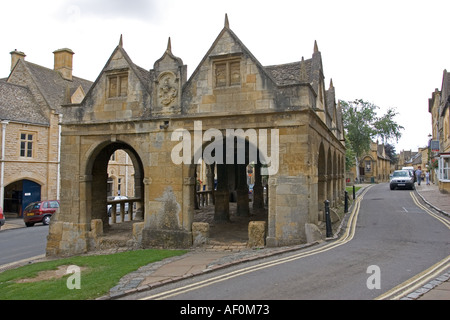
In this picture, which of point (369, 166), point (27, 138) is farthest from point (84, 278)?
point (369, 166)

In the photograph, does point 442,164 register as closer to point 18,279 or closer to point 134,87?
point 134,87

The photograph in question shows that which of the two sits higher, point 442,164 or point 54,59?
point 54,59

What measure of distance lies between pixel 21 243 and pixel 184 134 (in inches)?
469

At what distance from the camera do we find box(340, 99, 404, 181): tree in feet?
169

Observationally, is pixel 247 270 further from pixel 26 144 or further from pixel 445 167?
pixel 26 144

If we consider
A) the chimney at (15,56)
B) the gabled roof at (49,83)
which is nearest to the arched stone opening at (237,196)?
the gabled roof at (49,83)

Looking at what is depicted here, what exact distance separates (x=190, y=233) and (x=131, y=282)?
4541 mm

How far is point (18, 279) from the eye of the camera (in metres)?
9.95

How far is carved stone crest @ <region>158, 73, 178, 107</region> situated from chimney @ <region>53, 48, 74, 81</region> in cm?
2753

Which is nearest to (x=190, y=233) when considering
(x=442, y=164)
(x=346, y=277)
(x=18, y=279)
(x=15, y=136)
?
(x=18, y=279)

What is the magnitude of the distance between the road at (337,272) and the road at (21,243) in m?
11.0

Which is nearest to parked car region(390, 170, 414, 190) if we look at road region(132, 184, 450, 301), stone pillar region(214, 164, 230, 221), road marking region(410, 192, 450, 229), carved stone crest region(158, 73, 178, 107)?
road marking region(410, 192, 450, 229)

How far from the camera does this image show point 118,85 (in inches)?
554

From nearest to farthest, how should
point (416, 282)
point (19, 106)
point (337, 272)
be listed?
point (416, 282) → point (337, 272) → point (19, 106)
